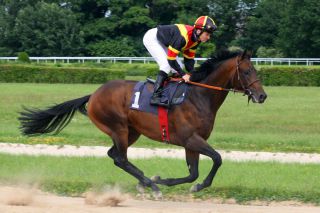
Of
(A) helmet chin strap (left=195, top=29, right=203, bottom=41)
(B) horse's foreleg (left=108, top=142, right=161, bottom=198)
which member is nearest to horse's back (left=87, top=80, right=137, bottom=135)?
(B) horse's foreleg (left=108, top=142, right=161, bottom=198)

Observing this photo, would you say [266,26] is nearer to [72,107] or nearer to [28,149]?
[28,149]

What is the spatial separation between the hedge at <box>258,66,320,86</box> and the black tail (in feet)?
85.5

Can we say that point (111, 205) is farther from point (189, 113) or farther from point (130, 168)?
point (189, 113)

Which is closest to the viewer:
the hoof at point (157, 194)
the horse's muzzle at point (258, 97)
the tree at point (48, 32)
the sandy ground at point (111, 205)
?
the sandy ground at point (111, 205)

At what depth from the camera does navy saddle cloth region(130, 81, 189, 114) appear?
985cm

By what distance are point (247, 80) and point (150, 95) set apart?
139 centimetres

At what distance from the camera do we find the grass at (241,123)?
1677cm

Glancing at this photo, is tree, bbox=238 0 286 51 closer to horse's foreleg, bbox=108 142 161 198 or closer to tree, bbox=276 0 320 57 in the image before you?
tree, bbox=276 0 320 57

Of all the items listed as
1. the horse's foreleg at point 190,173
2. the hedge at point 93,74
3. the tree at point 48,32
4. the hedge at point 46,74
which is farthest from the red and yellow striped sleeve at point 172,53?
the tree at point 48,32

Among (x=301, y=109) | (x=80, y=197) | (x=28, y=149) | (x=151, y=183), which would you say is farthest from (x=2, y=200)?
(x=301, y=109)

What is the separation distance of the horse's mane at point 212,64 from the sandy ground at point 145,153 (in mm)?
4371

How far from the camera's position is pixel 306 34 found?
5575cm

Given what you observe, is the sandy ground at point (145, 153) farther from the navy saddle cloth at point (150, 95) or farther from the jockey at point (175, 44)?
the jockey at point (175, 44)

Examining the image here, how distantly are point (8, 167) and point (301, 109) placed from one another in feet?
46.0
